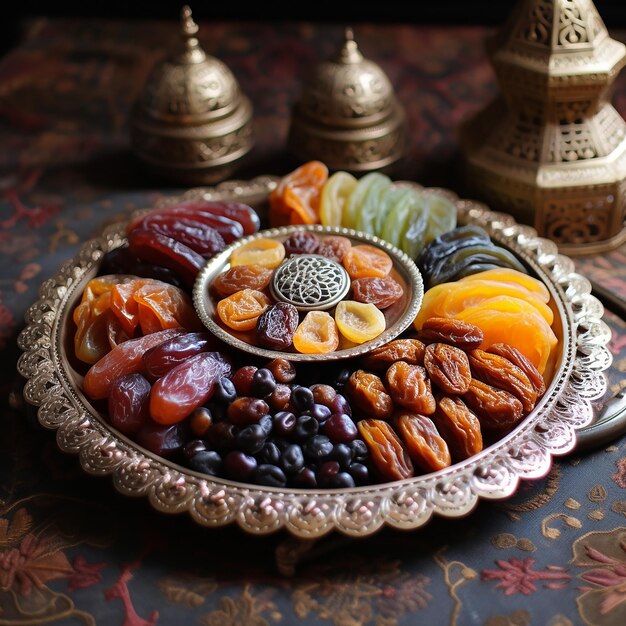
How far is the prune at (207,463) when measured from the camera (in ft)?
4.55

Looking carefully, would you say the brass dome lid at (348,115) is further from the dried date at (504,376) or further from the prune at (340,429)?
the prune at (340,429)

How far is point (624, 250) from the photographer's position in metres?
2.18

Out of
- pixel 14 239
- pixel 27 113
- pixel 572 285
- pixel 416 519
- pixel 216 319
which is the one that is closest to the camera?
pixel 416 519

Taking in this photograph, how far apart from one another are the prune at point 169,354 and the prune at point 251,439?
0.23 metres

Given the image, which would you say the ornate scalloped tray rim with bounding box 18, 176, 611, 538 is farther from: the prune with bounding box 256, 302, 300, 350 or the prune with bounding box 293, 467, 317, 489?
the prune with bounding box 256, 302, 300, 350

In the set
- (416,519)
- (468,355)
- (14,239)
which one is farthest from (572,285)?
(14,239)

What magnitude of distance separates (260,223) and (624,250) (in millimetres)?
1003

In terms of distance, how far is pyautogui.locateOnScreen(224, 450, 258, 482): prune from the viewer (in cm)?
137

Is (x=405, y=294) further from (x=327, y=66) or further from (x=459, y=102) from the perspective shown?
(x=459, y=102)

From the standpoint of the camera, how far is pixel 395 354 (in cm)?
155

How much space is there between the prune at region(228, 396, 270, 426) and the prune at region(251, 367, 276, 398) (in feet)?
0.09

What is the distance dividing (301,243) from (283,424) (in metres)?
0.57

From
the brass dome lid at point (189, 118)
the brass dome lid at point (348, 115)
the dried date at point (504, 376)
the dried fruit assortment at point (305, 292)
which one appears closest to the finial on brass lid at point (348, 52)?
the brass dome lid at point (348, 115)

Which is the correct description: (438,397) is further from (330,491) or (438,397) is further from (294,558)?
(294,558)
